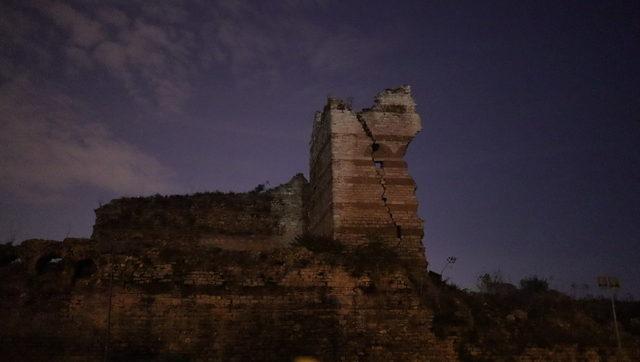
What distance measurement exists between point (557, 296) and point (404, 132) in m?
7.34

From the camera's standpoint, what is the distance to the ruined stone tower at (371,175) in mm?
12305

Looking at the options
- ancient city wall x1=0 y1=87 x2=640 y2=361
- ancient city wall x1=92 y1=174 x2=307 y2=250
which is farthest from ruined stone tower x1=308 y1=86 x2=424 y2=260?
ancient city wall x1=92 y1=174 x2=307 y2=250

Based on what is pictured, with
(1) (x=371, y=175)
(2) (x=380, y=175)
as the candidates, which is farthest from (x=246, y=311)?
(2) (x=380, y=175)

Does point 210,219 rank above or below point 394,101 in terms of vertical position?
below

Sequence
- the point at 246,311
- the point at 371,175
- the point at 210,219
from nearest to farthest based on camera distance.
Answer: the point at 246,311, the point at 371,175, the point at 210,219

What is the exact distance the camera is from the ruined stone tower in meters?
12.3

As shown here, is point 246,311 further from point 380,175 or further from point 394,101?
point 394,101

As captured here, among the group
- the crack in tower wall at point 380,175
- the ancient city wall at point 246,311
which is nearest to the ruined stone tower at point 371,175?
the crack in tower wall at point 380,175

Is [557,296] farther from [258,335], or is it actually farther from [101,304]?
[101,304]

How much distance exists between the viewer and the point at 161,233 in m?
17.0

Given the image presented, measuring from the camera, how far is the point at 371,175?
12852 millimetres

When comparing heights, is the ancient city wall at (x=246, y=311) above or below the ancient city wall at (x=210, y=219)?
below

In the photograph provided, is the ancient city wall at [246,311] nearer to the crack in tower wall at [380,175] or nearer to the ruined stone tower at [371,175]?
the ruined stone tower at [371,175]

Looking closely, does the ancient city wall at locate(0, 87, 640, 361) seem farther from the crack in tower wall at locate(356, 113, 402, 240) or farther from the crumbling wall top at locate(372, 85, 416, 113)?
the crumbling wall top at locate(372, 85, 416, 113)
